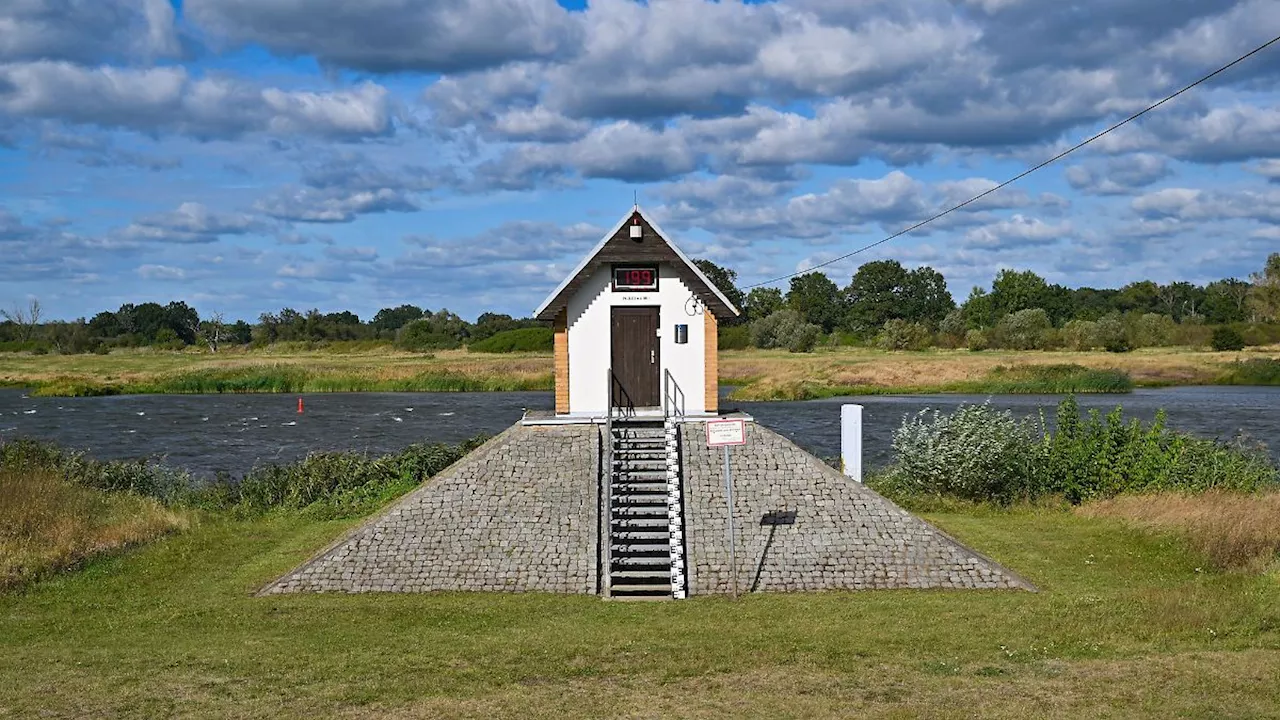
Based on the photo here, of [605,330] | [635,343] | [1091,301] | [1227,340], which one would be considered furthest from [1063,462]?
[1091,301]

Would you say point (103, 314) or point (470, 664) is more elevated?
point (103, 314)

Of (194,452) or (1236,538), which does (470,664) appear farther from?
(194,452)

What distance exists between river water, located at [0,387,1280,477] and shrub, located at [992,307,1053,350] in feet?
120

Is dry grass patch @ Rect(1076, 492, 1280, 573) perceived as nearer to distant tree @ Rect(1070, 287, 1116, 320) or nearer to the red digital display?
the red digital display

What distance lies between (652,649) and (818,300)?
5303 inches

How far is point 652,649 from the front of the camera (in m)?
17.5

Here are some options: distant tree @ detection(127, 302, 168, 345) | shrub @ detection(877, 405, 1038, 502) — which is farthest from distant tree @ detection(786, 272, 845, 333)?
shrub @ detection(877, 405, 1038, 502)

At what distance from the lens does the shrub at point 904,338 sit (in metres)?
122

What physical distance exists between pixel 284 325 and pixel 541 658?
151 meters

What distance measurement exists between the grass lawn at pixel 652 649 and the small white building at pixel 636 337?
6.31 metres

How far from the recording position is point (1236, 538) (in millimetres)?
23953

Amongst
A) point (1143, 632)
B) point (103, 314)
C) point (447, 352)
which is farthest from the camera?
point (103, 314)

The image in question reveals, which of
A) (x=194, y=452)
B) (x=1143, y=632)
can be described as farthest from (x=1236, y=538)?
(x=194, y=452)

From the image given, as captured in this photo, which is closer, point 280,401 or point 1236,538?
point 1236,538
